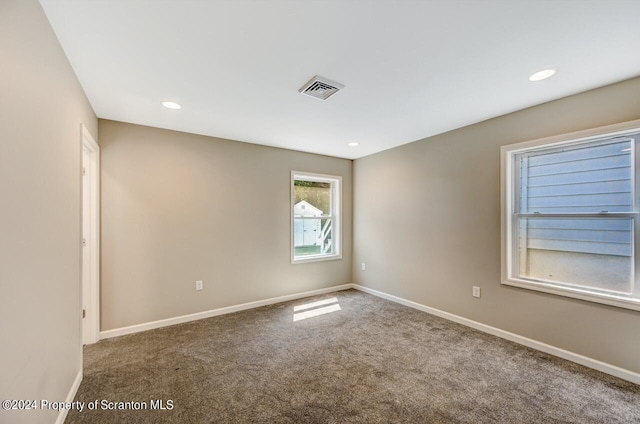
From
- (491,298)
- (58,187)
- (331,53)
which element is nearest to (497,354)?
(491,298)

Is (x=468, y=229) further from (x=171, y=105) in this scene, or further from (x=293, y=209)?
(x=171, y=105)

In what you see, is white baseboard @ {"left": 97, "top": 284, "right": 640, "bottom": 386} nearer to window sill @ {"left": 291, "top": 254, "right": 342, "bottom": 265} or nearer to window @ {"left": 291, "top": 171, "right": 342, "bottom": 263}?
window sill @ {"left": 291, "top": 254, "right": 342, "bottom": 265}

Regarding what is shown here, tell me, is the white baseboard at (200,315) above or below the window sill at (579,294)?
below

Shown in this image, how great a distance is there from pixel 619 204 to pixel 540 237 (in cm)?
65

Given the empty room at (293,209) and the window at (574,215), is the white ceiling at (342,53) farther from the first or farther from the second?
the window at (574,215)

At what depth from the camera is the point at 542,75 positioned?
211 cm

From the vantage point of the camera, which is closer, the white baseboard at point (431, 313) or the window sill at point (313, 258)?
the white baseboard at point (431, 313)

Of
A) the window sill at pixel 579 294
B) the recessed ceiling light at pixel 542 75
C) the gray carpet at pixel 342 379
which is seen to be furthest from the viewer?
the window sill at pixel 579 294

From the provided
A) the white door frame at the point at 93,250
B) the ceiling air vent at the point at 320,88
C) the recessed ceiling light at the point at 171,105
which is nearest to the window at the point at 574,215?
the ceiling air vent at the point at 320,88

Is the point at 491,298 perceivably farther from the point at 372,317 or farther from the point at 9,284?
the point at 9,284

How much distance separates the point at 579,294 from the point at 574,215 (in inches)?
28.1

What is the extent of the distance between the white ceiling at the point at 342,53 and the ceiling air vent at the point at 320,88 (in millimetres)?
63

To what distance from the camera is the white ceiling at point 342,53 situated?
1460 mm

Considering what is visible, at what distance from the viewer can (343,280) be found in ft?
16.1
